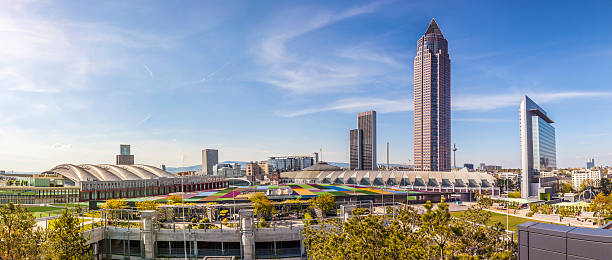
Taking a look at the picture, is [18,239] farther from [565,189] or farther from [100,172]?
[565,189]

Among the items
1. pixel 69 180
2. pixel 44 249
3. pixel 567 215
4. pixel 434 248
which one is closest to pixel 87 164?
pixel 69 180

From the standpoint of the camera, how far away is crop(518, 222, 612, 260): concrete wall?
37.7ft

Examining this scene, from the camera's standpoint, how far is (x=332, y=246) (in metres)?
21.2

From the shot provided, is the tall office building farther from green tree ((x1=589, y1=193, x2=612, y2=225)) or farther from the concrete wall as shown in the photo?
the concrete wall

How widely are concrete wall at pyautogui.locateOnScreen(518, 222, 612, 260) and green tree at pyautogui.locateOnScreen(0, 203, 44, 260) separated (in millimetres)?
31683

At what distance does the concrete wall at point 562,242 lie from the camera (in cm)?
1150

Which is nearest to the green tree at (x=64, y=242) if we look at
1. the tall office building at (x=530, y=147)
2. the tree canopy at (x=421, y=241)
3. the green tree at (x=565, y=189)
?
the tree canopy at (x=421, y=241)

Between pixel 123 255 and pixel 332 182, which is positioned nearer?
pixel 123 255

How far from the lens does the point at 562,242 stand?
40.7 ft

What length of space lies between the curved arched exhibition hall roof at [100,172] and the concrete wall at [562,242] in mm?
94729

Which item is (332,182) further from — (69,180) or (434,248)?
(434,248)

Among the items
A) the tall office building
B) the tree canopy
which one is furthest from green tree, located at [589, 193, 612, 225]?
the tree canopy

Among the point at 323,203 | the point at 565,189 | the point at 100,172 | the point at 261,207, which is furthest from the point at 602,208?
the point at 100,172

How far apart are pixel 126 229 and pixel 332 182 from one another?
9138 cm
